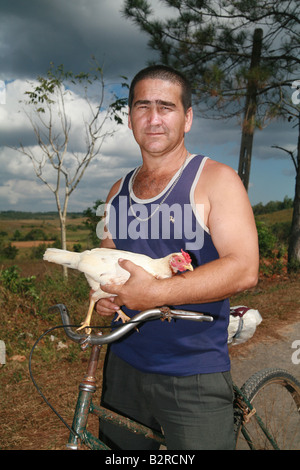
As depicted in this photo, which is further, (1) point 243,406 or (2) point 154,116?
(1) point 243,406

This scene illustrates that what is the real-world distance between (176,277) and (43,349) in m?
4.43

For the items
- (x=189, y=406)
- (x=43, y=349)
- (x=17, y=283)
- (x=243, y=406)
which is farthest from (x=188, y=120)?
(x=17, y=283)

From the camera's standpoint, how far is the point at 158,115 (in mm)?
1903

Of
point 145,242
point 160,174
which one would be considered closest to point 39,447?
point 145,242

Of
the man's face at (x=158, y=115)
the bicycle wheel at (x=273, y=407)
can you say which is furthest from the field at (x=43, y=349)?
the man's face at (x=158, y=115)

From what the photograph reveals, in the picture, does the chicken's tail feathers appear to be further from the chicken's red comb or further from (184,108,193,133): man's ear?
(184,108,193,133): man's ear

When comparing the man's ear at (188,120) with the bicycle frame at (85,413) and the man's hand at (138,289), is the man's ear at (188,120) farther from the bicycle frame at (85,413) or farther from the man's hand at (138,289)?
the bicycle frame at (85,413)

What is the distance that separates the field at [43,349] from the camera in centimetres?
369

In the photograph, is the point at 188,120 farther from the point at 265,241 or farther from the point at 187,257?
the point at 265,241

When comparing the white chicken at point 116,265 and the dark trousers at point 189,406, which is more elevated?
the white chicken at point 116,265

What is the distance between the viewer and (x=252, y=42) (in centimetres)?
1125

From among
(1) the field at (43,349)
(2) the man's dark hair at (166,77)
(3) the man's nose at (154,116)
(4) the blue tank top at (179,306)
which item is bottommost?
(1) the field at (43,349)

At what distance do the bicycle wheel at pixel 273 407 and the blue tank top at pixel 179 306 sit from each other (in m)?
0.75

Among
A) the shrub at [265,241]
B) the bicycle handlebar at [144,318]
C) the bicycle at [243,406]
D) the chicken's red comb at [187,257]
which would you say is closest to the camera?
the bicycle handlebar at [144,318]
